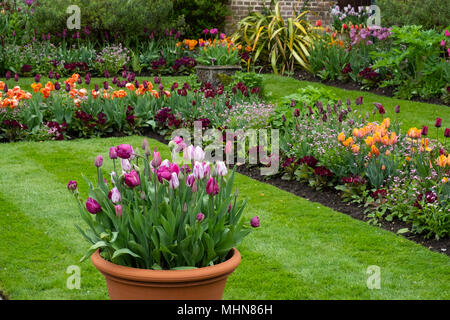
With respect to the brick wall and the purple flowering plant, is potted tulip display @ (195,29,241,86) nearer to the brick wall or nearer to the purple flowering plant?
the brick wall

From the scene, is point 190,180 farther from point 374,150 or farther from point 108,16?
point 108,16

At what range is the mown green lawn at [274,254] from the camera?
4.25 meters

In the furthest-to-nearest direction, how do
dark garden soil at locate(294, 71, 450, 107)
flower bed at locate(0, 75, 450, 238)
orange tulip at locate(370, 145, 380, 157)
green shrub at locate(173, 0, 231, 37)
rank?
green shrub at locate(173, 0, 231, 37), dark garden soil at locate(294, 71, 450, 107), orange tulip at locate(370, 145, 380, 157), flower bed at locate(0, 75, 450, 238)

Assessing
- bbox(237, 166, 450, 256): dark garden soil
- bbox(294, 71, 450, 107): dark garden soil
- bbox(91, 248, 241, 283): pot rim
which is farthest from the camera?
bbox(294, 71, 450, 107): dark garden soil

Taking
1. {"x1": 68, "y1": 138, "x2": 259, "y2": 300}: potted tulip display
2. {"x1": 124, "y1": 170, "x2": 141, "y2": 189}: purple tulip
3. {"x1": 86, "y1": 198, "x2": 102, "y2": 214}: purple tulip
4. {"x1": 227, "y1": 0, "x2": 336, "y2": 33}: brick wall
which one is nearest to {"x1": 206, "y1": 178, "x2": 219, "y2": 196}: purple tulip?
{"x1": 68, "y1": 138, "x2": 259, "y2": 300}: potted tulip display

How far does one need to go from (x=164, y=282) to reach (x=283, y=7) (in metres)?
13.6

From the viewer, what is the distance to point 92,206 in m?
3.38

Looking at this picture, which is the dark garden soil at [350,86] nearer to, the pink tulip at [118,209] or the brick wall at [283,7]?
the brick wall at [283,7]

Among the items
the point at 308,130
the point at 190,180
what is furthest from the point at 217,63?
the point at 190,180

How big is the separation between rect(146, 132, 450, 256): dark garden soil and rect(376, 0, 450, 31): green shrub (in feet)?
22.9

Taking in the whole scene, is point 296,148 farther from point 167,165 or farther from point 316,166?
point 167,165

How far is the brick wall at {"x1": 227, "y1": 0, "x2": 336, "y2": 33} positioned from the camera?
52.4ft

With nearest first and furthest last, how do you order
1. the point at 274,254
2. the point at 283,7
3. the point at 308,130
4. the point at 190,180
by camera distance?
the point at 190,180 → the point at 274,254 → the point at 308,130 → the point at 283,7

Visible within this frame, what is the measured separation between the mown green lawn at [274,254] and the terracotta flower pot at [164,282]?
0.78 meters
